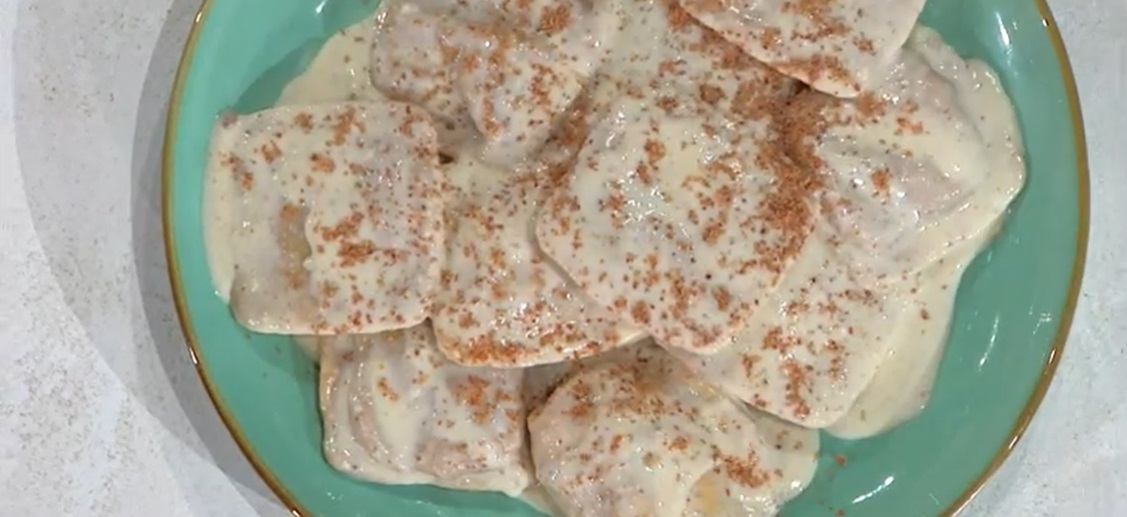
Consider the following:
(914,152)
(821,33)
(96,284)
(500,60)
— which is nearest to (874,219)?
(914,152)

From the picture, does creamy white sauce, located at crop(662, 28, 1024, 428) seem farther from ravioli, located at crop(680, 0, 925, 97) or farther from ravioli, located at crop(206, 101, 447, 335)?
ravioli, located at crop(206, 101, 447, 335)

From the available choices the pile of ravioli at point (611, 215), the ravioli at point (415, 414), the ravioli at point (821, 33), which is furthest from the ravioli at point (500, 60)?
the ravioli at point (415, 414)

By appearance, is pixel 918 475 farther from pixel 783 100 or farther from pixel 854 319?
pixel 783 100

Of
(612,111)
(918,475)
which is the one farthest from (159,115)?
(918,475)

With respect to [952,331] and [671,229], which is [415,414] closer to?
[671,229]

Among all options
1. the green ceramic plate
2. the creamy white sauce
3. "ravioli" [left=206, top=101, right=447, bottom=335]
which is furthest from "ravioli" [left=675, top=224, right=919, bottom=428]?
"ravioli" [left=206, top=101, right=447, bottom=335]

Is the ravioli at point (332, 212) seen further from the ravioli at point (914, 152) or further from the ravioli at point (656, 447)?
the ravioli at point (914, 152)
